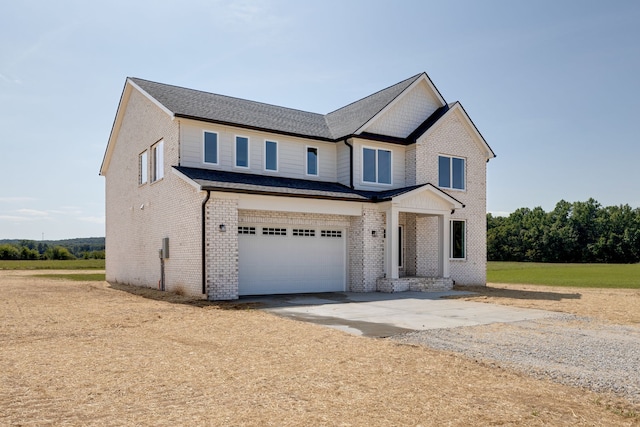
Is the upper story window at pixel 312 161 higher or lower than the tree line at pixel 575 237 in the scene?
higher

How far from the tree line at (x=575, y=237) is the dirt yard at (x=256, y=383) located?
78.2 metres

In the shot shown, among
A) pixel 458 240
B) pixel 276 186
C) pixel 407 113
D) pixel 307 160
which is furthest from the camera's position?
pixel 458 240

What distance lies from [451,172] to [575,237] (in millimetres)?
67582

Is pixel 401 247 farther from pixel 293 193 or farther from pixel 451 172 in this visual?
pixel 293 193

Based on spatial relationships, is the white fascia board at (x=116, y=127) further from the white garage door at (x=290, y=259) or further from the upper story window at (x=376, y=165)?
the upper story window at (x=376, y=165)

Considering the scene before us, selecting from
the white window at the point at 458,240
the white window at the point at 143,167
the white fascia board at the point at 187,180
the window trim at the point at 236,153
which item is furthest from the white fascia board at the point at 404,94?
the white window at the point at 143,167

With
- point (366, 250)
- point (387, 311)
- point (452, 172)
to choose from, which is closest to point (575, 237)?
point (452, 172)

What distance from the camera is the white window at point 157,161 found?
19.3 m

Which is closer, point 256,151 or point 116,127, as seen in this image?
point 256,151

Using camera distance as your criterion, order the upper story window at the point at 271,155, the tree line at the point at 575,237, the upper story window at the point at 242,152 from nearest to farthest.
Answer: the upper story window at the point at 242,152
the upper story window at the point at 271,155
the tree line at the point at 575,237

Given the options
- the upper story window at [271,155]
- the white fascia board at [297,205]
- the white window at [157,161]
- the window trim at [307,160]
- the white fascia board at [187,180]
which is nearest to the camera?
the white fascia board at [187,180]

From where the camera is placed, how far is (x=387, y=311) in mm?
13102

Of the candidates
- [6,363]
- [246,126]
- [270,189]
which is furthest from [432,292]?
[6,363]

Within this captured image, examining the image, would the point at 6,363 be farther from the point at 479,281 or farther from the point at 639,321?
the point at 479,281
